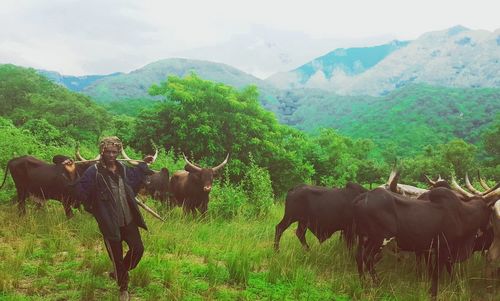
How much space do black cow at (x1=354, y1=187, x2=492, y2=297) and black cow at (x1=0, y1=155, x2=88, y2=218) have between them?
5864 millimetres

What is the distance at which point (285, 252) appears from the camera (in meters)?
7.57

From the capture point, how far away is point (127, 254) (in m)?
5.35

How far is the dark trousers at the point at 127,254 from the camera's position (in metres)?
5.28

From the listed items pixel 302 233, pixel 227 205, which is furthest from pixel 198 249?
pixel 227 205

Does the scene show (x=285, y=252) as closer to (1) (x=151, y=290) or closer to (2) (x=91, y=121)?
(1) (x=151, y=290)

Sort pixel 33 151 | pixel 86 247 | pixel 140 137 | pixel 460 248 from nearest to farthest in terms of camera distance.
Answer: pixel 460 248, pixel 86 247, pixel 33 151, pixel 140 137

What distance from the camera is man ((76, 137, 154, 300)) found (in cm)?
519

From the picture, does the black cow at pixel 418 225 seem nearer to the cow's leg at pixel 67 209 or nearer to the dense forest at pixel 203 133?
the dense forest at pixel 203 133

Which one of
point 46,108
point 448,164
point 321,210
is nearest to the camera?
point 321,210

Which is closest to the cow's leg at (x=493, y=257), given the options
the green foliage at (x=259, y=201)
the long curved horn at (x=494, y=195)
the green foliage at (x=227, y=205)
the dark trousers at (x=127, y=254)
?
the long curved horn at (x=494, y=195)

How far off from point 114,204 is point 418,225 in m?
4.15

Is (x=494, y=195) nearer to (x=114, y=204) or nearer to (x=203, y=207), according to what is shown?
(x=114, y=204)

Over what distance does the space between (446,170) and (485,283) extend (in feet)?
91.1

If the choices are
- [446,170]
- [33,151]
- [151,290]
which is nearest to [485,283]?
[151,290]
